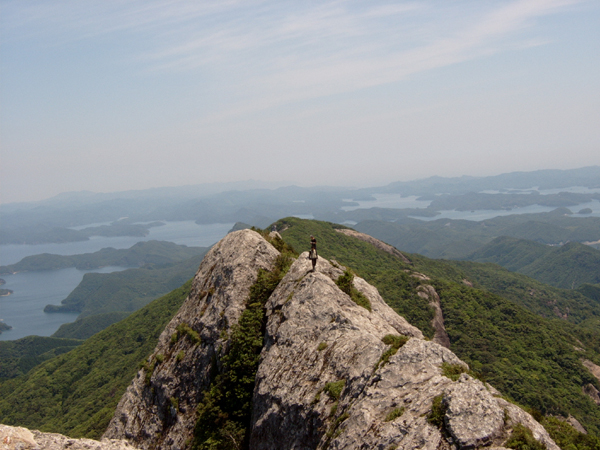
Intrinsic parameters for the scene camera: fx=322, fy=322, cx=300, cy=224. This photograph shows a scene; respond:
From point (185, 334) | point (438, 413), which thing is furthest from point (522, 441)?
point (185, 334)

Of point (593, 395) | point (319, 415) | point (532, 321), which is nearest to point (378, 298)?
point (319, 415)

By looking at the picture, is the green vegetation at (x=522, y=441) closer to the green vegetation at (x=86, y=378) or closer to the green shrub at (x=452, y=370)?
the green shrub at (x=452, y=370)

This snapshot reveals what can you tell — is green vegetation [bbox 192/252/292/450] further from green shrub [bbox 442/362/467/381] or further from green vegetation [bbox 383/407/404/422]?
green shrub [bbox 442/362/467/381]

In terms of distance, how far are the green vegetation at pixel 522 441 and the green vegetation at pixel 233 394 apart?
12855 mm

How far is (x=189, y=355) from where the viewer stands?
2141cm

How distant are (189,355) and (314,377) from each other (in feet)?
35.7

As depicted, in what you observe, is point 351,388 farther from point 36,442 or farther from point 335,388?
point 36,442

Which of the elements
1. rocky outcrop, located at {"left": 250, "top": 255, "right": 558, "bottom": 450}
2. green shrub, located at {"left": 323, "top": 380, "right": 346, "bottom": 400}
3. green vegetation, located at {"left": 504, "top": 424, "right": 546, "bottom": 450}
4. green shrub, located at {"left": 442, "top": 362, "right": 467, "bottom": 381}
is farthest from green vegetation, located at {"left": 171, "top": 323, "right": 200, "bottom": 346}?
green vegetation, located at {"left": 504, "top": 424, "right": 546, "bottom": 450}

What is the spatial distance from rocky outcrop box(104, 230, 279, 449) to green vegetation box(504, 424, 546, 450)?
594 inches

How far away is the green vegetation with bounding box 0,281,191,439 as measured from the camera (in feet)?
235

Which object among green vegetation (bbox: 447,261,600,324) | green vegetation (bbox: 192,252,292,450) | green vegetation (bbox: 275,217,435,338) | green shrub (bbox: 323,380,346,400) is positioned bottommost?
green vegetation (bbox: 447,261,600,324)

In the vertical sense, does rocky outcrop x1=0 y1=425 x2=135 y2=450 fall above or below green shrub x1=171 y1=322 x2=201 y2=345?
above

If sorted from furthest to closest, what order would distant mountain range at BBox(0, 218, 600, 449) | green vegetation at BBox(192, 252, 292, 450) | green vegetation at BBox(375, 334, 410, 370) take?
green vegetation at BBox(192, 252, 292, 450) < distant mountain range at BBox(0, 218, 600, 449) < green vegetation at BBox(375, 334, 410, 370)

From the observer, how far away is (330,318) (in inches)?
664
